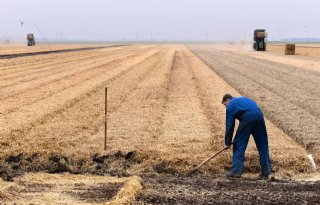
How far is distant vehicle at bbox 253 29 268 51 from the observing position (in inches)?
2832

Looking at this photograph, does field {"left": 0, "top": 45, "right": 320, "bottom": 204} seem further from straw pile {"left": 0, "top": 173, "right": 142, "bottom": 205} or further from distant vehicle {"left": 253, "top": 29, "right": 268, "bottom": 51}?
distant vehicle {"left": 253, "top": 29, "right": 268, "bottom": 51}

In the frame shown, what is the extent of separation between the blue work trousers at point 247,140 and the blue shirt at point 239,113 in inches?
2.1

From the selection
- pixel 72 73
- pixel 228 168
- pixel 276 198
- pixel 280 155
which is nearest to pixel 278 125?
pixel 280 155

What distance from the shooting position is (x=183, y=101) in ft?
66.6

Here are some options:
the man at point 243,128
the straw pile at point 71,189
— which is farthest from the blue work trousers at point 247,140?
the straw pile at point 71,189

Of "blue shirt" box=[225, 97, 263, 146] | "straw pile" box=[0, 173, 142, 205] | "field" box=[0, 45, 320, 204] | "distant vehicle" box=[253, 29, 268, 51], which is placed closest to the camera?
"straw pile" box=[0, 173, 142, 205]

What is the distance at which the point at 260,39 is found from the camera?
7469 cm

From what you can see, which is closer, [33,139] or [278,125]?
[33,139]

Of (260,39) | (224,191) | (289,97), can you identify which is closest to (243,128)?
(224,191)

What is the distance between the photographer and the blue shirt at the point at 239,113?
988cm

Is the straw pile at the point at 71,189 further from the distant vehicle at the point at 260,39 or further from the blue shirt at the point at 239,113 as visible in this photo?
the distant vehicle at the point at 260,39

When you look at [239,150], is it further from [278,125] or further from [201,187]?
[278,125]

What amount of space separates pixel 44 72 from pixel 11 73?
2145 mm

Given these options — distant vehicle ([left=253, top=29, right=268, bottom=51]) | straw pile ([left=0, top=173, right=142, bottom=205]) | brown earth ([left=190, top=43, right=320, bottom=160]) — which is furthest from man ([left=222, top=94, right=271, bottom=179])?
distant vehicle ([left=253, top=29, right=268, bottom=51])
